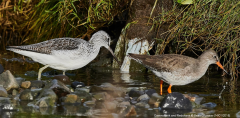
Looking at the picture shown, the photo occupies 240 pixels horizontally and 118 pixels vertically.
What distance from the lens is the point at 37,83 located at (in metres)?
6.47

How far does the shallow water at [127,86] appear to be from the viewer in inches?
192

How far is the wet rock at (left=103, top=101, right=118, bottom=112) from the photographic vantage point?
5133 millimetres

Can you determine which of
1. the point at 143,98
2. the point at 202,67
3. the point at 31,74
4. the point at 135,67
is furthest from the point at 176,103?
the point at 31,74

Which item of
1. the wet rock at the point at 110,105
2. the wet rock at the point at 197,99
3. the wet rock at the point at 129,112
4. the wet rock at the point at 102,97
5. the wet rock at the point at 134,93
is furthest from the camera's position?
the wet rock at the point at 134,93

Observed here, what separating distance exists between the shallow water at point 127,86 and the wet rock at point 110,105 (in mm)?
279

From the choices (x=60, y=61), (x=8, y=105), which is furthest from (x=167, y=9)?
(x=8, y=105)

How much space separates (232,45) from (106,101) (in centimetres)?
286

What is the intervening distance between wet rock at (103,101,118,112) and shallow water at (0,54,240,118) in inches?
11.0

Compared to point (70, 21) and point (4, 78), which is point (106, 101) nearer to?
point (4, 78)

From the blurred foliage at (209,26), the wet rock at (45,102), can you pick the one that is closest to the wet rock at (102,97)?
the wet rock at (45,102)

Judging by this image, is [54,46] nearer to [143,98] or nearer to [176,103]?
[143,98]

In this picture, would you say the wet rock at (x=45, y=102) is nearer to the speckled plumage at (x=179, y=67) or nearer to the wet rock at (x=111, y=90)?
the wet rock at (x=111, y=90)

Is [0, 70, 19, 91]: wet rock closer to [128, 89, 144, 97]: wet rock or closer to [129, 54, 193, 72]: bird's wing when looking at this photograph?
[128, 89, 144, 97]: wet rock

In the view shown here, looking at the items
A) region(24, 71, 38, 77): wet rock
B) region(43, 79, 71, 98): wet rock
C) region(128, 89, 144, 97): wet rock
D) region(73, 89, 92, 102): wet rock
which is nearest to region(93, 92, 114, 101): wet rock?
region(73, 89, 92, 102): wet rock
